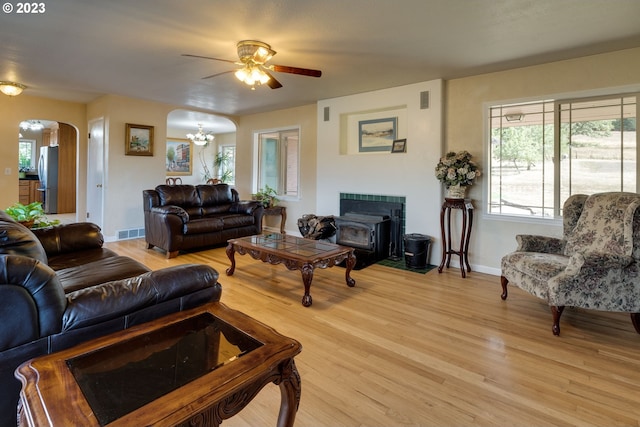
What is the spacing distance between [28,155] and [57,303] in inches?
456

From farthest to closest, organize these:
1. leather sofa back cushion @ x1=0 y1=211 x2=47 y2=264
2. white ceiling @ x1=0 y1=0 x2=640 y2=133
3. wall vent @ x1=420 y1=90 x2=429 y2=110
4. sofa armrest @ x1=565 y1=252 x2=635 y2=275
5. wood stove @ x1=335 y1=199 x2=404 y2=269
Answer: wood stove @ x1=335 y1=199 x2=404 y2=269, wall vent @ x1=420 y1=90 x2=429 y2=110, white ceiling @ x1=0 y1=0 x2=640 y2=133, sofa armrest @ x1=565 y1=252 x2=635 y2=275, leather sofa back cushion @ x1=0 y1=211 x2=47 y2=264

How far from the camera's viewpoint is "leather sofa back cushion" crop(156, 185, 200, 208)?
5.18 metres

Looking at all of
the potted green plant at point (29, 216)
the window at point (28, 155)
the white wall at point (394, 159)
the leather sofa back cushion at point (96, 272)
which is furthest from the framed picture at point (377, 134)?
the window at point (28, 155)

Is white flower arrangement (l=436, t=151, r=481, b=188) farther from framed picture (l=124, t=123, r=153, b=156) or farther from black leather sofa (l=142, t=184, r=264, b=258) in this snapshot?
framed picture (l=124, t=123, r=153, b=156)

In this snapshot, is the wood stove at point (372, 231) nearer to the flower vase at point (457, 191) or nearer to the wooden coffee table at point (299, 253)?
the flower vase at point (457, 191)

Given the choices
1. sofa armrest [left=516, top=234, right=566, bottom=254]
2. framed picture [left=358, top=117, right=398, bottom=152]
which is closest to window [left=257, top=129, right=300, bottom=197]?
framed picture [left=358, top=117, right=398, bottom=152]

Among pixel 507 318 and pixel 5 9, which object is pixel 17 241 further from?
pixel 507 318

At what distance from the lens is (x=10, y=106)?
18.0ft

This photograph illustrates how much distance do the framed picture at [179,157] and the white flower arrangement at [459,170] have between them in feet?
28.8

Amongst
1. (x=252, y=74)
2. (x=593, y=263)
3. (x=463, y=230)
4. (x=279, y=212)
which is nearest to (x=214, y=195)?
(x=279, y=212)

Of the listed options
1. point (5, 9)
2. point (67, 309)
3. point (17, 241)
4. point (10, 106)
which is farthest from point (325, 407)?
point (10, 106)

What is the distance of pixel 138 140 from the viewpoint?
586 cm

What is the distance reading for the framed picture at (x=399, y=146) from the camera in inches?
188

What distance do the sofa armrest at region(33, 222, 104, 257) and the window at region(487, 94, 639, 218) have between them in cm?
447
